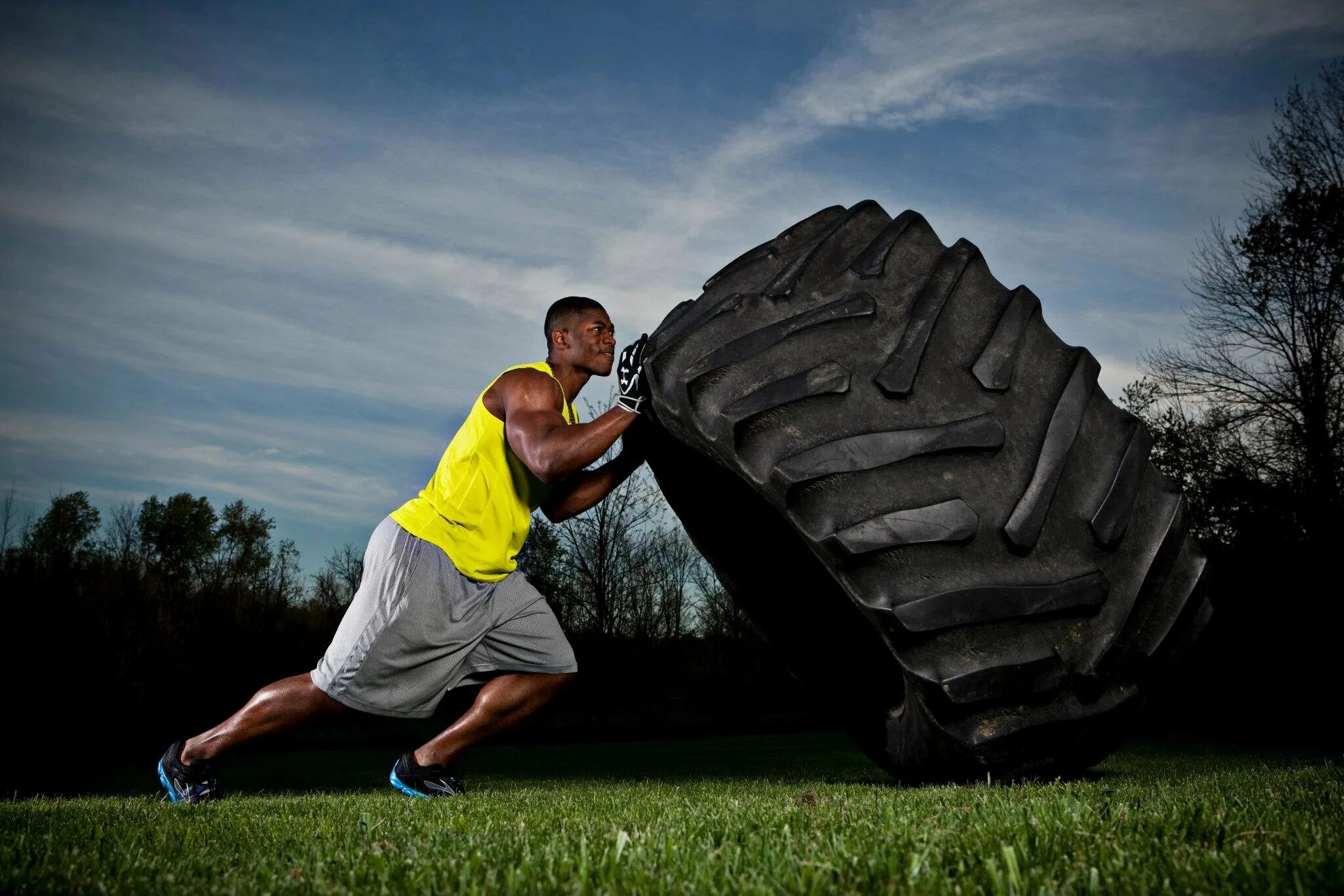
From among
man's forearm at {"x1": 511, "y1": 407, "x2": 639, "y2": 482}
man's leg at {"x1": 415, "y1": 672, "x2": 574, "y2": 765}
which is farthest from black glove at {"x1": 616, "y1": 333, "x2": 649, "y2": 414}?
man's leg at {"x1": 415, "y1": 672, "x2": 574, "y2": 765}

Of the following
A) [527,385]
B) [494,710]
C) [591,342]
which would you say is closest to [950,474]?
[527,385]

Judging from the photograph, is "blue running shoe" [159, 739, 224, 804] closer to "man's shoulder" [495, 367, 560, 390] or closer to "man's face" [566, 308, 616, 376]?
"man's shoulder" [495, 367, 560, 390]

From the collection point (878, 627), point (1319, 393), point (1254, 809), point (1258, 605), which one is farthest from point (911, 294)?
point (1319, 393)

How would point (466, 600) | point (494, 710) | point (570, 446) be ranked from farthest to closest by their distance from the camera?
point (494, 710) < point (466, 600) < point (570, 446)

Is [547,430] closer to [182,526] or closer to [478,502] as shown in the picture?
[478,502]

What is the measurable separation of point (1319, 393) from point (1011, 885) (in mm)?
21420

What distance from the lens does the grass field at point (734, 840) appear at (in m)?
1.46

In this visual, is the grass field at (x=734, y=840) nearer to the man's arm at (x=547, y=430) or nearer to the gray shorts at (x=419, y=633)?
the gray shorts at (x=419, y=633)

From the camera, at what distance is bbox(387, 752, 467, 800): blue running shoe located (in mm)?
4105

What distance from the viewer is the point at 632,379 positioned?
3.39m

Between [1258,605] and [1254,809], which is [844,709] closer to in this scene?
[1254,809]

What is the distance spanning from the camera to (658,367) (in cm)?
288

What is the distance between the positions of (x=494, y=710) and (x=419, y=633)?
55 centimetres

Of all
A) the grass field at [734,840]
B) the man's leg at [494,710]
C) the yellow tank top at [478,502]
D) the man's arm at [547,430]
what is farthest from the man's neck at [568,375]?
the grass field at [734,840]
